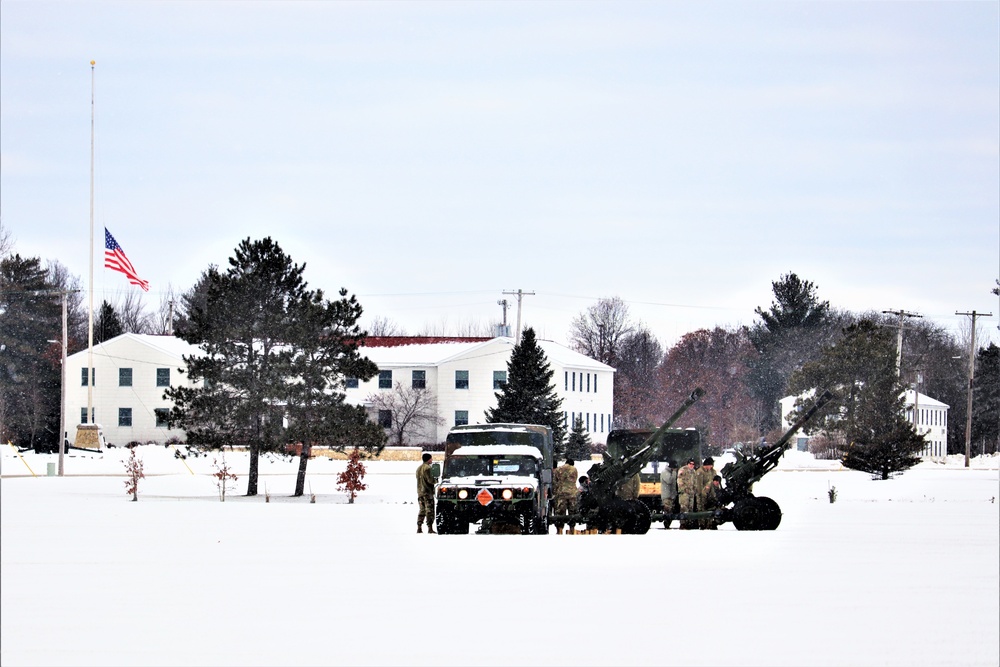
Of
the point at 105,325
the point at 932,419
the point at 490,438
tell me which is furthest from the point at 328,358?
the point at 932,419

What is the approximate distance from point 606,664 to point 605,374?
92.3 metres

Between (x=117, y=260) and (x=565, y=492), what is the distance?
4483 cm

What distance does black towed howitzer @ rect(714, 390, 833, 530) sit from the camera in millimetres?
29672

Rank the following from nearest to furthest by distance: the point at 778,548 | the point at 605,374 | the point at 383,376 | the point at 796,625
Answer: the point at 796,625 → the point at 778,548 → the point at 383,376 → the point at 605,374

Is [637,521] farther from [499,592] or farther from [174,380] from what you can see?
[174,380]

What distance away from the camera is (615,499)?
2939cm

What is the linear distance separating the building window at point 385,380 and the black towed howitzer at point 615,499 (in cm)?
6313

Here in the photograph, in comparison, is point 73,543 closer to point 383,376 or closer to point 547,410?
point 547,410

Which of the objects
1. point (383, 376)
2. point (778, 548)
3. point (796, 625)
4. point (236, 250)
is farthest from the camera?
point (383, 376)

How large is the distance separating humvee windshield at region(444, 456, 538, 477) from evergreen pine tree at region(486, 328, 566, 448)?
43000 millimetres

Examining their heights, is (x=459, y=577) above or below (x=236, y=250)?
below

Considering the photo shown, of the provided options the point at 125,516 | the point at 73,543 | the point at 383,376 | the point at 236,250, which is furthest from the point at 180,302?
the point at 73,543

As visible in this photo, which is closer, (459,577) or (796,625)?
(796,625)

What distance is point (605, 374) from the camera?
345 feet
